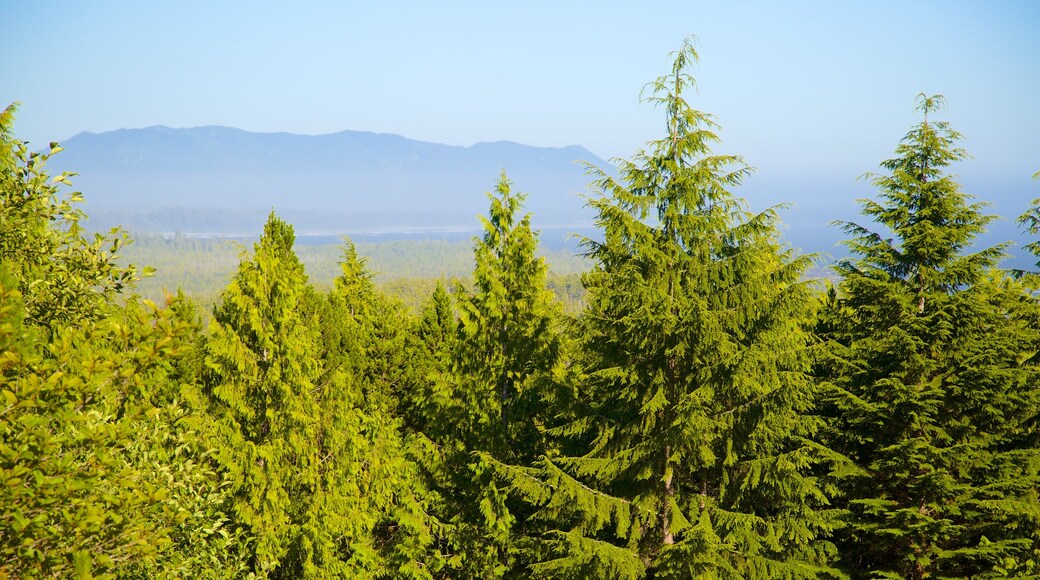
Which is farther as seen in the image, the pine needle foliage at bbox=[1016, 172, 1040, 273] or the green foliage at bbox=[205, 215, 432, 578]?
the pine needle foliage at bbox=[1016, 172, 1040, 273]

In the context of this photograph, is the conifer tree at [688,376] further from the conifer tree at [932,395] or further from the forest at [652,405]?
the conifer tree at [932,395]

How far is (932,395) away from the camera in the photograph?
1223 centimetres

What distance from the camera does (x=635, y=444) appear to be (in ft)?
37.0

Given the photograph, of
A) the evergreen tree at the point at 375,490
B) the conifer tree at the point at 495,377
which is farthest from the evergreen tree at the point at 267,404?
the conifer tree at the point at 495,377

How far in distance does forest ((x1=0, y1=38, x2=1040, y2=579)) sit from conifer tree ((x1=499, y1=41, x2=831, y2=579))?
45mm

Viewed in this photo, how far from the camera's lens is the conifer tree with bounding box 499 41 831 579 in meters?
10.2

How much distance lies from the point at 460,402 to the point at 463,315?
1836mm

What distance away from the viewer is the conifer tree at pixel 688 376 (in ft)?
33.5

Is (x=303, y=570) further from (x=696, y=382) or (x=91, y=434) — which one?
(x=91, y=434)

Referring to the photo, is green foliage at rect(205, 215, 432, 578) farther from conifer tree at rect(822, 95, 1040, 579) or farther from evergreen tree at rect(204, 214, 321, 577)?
conifer tree at rect(822, 95, 1040, 579)

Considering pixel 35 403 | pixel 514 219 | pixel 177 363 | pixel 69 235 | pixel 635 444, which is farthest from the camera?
pixel 177 363

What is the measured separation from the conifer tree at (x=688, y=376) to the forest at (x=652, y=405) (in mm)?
45

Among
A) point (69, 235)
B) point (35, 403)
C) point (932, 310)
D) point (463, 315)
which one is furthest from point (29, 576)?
point (932, 310)

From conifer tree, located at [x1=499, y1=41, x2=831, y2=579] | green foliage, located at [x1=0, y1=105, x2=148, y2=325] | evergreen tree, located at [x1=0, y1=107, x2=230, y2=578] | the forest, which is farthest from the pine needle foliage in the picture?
green foliage, located at [x1=0, y1=105, x2=148, y2=325]
